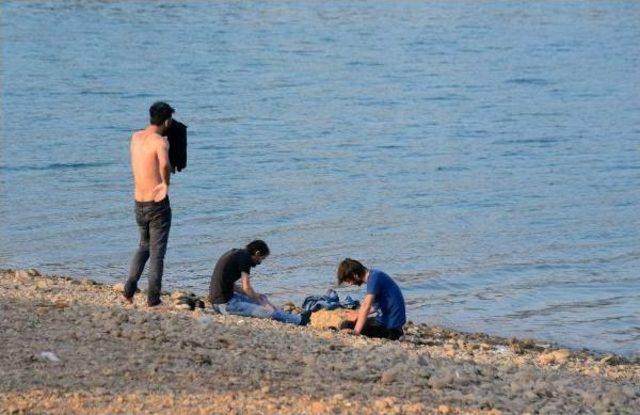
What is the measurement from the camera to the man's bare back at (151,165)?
1211cm

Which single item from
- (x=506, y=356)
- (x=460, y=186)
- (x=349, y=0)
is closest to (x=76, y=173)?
(x=460, y=186)

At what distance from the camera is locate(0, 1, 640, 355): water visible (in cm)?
1745

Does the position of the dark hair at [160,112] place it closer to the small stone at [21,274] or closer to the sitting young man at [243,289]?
the sitting young man at [243,289]

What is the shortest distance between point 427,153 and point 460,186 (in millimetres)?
3598

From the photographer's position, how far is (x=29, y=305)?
40.1 ft

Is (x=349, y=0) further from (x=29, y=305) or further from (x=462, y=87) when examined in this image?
(x=29, y=305)

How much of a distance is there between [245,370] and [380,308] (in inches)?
119

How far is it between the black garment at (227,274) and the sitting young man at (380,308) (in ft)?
3.92

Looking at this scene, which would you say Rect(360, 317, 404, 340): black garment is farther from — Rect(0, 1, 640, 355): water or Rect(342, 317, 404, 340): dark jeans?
Rect(0, 1, 640, 355): water

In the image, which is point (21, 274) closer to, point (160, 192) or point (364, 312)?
point (160, 192)

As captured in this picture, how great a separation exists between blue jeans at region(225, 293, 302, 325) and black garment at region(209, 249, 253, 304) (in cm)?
8

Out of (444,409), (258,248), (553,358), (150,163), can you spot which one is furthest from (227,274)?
(444,409)

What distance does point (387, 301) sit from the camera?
12.9 metres

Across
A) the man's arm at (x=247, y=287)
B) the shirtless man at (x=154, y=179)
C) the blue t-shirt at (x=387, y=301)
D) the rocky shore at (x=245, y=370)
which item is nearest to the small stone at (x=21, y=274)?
the rocky shore at (x=245, y=370)
